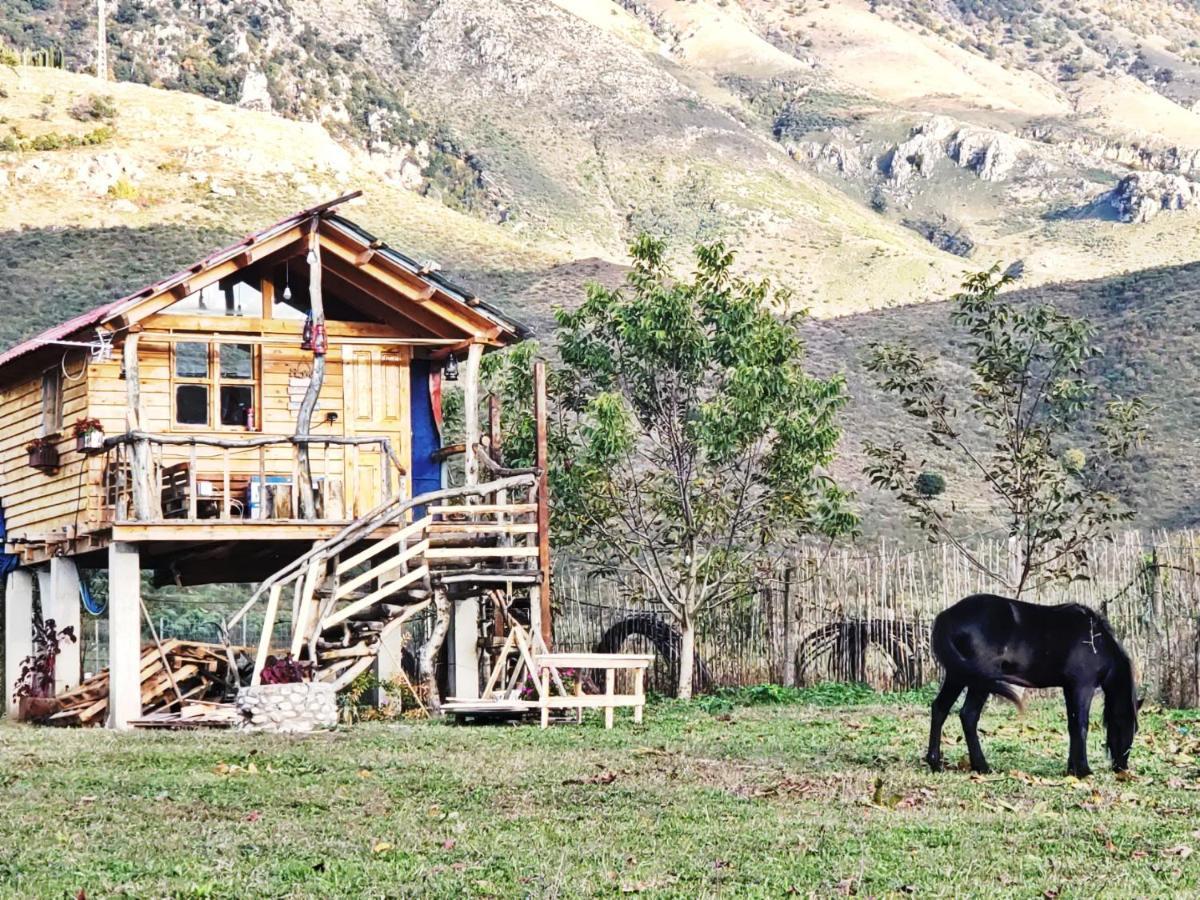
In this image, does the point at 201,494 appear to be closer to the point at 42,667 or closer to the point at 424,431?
the point at 424,431

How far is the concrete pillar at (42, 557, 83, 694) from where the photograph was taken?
2377cm

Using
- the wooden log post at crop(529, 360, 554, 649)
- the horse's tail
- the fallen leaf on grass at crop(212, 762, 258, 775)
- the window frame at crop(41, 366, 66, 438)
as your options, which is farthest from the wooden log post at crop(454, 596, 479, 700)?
the horse's tail

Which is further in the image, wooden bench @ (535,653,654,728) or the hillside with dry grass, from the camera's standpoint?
the hillside with dry grass

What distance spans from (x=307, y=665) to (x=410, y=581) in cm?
221

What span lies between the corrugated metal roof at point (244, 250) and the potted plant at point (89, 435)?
1135 mm

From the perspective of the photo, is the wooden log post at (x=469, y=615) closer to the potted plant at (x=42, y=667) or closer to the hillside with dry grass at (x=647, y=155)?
the potted plant at (x=42, y=667)

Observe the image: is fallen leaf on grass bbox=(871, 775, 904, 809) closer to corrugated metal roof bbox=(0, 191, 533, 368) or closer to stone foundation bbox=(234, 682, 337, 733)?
stone foundation bbox=(234, 682, 337, 733)

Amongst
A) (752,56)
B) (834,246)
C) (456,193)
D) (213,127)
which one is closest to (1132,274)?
(834,246)

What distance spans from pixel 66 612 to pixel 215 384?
3.85 meters

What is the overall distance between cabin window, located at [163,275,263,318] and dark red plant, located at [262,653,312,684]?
5.66m

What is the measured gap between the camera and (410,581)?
2120 cm

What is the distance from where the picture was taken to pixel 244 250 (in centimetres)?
2220

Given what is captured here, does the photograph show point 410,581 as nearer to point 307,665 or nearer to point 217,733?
point 307,665

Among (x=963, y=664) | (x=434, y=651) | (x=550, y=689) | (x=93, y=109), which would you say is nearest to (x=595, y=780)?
(x=963, y=664)
